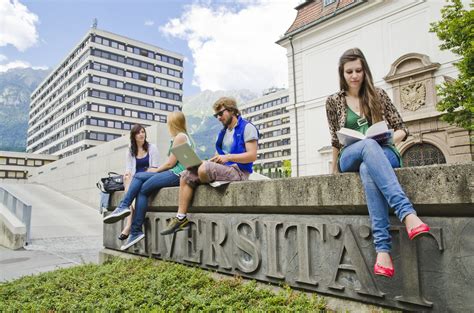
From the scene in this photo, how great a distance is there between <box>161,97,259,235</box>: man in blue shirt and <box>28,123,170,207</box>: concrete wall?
32.0ft

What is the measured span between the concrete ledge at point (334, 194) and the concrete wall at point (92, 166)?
10.1 meters

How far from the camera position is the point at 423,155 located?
1583cm

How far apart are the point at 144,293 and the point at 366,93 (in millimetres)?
2789

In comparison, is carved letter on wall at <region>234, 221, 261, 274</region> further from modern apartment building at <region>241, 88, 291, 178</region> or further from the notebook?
modern apartment building at <region>241, 88, 291, 178</region>

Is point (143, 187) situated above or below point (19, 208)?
above

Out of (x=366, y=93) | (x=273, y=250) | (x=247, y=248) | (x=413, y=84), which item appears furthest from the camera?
(x=413, y=84)

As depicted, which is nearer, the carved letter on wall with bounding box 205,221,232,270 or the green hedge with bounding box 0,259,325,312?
the green hedge with bounding box 0,259,325,312

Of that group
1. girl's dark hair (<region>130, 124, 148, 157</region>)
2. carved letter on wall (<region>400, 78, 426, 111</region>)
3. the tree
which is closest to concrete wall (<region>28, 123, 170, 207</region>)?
girl's dark hair (<region>130, 124, 148, 157</region>)

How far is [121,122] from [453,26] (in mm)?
60814

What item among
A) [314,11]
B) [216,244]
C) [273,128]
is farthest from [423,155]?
[273,128]

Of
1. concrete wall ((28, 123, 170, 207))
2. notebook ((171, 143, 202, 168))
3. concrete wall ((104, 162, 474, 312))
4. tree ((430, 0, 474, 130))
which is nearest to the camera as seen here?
concrete wall ((104, 162, 474, 312))

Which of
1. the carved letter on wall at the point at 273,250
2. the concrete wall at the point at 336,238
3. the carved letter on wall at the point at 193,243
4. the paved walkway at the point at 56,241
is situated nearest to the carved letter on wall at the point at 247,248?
the concrete wall at the point at 336,238

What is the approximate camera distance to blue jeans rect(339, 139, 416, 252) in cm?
228

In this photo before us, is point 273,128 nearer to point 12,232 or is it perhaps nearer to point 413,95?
point 413,95
